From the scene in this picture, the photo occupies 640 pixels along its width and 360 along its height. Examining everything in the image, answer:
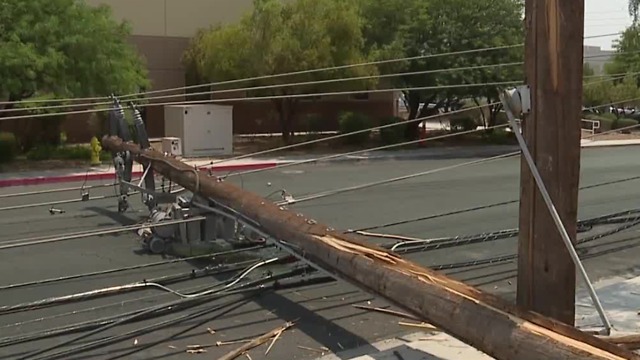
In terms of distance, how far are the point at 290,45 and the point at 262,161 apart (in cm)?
452

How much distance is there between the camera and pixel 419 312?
5344 mm

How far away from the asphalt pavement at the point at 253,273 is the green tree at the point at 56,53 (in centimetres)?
468

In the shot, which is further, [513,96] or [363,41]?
[363,41]

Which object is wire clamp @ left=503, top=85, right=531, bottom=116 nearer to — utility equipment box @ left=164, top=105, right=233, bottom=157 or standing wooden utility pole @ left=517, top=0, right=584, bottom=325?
standing wooden utility pole @ left=517, top=0, right=584, bottom=325

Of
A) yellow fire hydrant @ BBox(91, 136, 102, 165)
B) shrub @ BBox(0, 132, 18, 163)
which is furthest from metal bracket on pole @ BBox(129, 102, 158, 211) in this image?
shrub @ BBox(0, 132, 18, 163)

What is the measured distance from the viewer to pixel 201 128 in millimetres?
27156

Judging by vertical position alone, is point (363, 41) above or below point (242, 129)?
above

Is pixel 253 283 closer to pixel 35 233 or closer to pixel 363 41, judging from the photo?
pixel 35 233

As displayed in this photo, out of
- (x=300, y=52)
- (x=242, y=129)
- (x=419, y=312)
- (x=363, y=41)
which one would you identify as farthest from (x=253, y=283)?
(x=242, y=129)

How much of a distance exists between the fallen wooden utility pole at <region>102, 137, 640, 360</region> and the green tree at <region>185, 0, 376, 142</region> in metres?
19.7

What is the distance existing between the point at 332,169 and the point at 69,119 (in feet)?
39.0

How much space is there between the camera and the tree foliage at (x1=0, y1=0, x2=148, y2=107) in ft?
66.0

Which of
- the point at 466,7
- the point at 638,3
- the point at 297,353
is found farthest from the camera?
the point at 466,7

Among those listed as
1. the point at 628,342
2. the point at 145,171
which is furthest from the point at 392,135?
the point at 628,342
